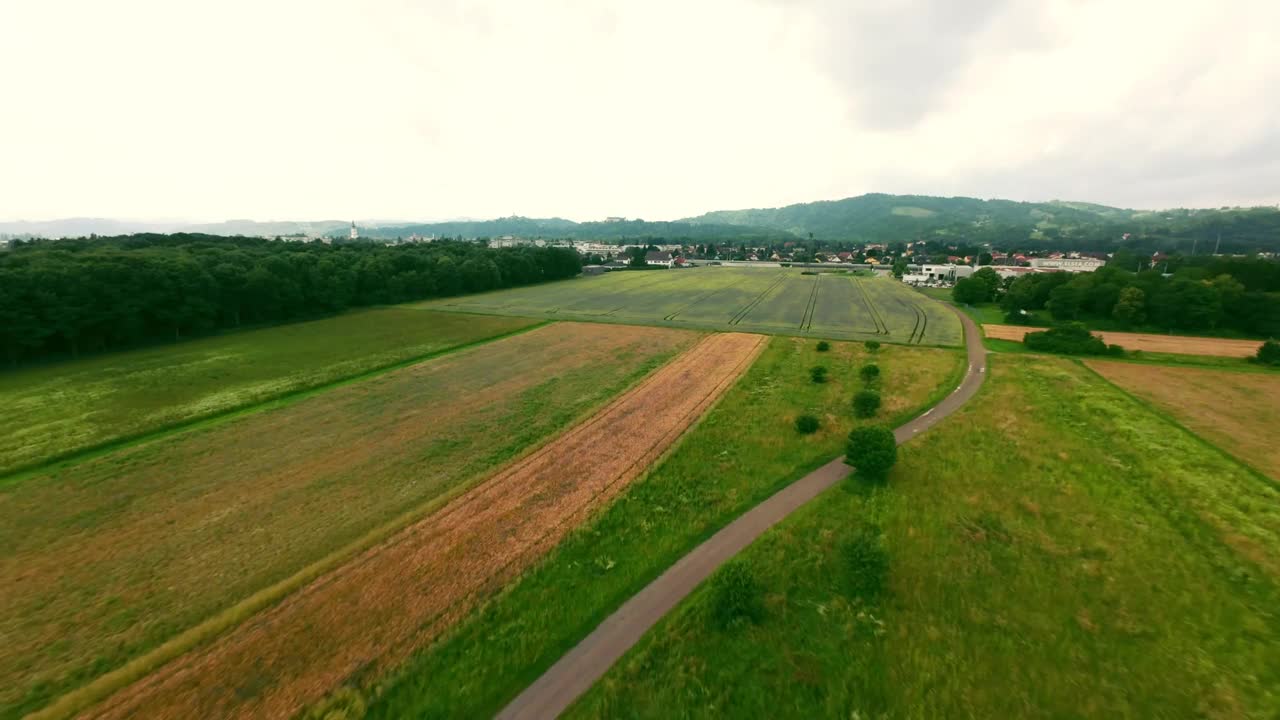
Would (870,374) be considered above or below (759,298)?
below

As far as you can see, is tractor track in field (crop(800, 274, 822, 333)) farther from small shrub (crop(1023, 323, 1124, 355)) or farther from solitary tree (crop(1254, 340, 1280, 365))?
solitary tree (crop(1254, 340, 1280, 365))

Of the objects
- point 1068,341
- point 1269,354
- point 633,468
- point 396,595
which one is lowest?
point 396,595

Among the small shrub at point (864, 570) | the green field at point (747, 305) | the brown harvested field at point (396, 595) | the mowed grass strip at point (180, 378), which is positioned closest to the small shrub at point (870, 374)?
the green field at point (747, 305)

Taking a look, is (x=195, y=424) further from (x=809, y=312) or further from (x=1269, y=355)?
(x=1269, y=355)

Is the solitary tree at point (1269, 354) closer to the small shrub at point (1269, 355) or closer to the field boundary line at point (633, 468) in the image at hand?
the small shrub at point (1269, 355)

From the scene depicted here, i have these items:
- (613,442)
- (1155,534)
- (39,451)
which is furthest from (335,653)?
(1155,534)


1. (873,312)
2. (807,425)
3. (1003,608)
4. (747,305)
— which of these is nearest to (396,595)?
(1003,608)

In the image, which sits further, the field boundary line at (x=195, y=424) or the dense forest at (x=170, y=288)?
the dense forest at (x=170, y=288)
